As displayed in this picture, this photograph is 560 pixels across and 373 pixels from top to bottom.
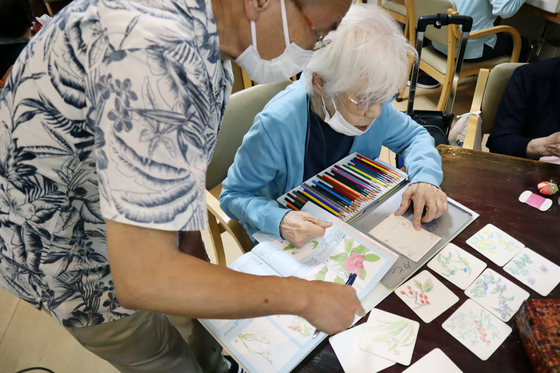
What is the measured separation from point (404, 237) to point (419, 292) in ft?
0.58

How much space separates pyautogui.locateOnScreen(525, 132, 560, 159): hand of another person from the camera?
1351mm

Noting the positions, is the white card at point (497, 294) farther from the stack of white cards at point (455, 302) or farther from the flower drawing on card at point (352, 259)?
the flower drawing on card at point (352, 259)

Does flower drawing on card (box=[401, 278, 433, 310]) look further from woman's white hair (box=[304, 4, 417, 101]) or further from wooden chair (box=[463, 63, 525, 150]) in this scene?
wooden chair (box=[463, 63, 525, 150])

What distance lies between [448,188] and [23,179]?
44.9 inches

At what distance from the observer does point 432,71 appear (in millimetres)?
2711

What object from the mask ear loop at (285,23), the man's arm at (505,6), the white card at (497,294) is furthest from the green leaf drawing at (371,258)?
the man's arm at (505,6)

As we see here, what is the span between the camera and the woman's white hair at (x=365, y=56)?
3.02 ft

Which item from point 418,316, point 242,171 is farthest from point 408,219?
point 242,171

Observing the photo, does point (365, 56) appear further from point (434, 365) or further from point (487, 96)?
point (487, 96)

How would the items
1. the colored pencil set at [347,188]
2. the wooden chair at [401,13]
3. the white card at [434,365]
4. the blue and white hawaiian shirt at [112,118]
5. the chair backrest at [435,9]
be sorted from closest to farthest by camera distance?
1. the blue and white hawaiian shirt at [112,118]
2. the white card at [434,365]
3. the colored pencil set at [347,188]
4. the chair backrest at [435,9]
5. the wooden chair at [401,13]

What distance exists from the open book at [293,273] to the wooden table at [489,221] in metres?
0.05

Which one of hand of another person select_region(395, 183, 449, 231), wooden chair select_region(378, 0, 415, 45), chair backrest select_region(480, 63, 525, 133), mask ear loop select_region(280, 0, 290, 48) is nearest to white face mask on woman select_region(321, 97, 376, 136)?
hand of another person select_region(395, 183, 449, 231)

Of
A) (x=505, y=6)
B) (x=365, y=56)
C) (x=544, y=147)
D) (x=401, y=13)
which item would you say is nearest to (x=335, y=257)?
(x=365, y=56)

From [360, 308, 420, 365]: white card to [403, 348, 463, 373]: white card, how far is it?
2 centimetres
